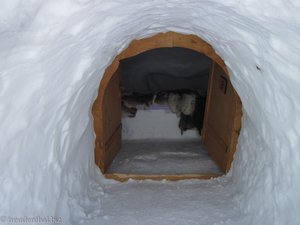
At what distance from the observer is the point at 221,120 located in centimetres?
484

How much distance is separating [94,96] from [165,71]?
111 inches

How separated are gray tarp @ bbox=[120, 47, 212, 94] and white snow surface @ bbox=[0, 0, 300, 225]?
8.09 feet

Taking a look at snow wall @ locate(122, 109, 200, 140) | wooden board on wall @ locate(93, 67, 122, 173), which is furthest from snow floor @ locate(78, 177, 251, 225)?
snow wall @ locate(122, 109, 200, 140)

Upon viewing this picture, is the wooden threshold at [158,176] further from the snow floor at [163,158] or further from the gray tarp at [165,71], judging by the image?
the gray tarp at [165,71]

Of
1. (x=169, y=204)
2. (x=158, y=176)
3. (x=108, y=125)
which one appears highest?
(x=108, y=125)

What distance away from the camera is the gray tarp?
6316 mm

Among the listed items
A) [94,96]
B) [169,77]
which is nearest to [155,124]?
[169,77]

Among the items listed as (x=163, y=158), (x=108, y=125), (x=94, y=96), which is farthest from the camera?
(x=163, y=158)

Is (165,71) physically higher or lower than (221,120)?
higher

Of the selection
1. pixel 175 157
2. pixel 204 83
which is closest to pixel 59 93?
pixel 175 157

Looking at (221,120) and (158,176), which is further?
(221,120)

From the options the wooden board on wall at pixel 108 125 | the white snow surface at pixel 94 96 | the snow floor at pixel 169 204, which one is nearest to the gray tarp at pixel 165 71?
the wooden board on wall at pixel 108 125

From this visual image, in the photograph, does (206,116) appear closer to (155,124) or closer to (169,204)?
(155,124)

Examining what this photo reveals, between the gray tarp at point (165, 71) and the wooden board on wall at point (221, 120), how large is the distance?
1.08 metres
